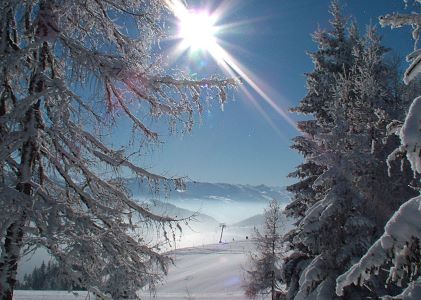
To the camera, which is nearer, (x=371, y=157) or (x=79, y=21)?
(x=79, y=21)

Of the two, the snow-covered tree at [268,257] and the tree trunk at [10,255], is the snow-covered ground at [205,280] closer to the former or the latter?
the snow-covered tree at [268,257]

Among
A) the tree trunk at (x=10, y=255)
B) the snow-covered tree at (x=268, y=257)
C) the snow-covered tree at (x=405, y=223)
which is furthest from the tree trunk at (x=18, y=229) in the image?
the snow-covered tree at (x=268, y=257)

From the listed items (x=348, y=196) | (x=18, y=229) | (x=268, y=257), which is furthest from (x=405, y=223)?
(x=268, y=257)

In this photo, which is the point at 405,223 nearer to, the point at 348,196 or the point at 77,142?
the point at 77,142

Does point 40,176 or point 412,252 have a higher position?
point 40,176

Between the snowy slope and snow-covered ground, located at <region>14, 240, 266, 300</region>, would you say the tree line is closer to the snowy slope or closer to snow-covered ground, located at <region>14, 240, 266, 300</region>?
snow-covered ground, located at <region>14, 240, 266, 300</region>

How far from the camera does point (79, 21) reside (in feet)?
18.6

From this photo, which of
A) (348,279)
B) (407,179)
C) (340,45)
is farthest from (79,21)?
(340,45)

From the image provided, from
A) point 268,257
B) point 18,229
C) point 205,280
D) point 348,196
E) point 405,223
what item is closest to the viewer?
point 405,223

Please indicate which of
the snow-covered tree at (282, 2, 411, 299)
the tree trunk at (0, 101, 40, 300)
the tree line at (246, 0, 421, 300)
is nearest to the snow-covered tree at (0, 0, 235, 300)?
the tree trunk at (0, 101, 40, 300)

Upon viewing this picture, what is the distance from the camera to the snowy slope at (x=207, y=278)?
55828mm

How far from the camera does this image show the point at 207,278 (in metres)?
72.2

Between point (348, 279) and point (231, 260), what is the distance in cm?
9021

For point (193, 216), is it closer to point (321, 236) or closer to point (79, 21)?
point (79, 21)
